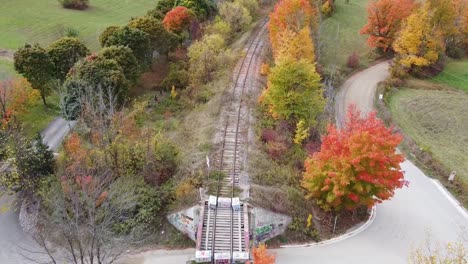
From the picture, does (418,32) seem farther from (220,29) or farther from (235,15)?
(220,29)

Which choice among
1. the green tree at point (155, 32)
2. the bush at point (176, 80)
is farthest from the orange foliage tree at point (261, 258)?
the green tree at point (155, 32)

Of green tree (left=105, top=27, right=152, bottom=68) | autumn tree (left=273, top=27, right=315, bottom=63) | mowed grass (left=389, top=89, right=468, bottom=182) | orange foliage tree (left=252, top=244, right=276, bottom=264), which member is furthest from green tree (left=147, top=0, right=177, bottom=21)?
orange foliage tree (left=252, top=244, right=276, bottom=264)

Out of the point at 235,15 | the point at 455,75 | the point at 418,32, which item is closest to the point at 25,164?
the point at 235,15

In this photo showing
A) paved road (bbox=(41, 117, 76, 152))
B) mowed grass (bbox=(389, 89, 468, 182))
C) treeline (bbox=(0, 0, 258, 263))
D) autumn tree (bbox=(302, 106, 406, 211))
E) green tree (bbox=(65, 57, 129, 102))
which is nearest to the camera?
autumn tree (bbox=(302, 106, 406, 211))

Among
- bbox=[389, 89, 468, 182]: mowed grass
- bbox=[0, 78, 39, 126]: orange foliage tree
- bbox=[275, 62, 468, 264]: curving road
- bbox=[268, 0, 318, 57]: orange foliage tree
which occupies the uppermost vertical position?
bbox=[268, 0, 318, 57]: orange foliage tree

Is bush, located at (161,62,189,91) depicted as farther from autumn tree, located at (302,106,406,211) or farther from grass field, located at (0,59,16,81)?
autumn tree, located at (302,106,406,211)

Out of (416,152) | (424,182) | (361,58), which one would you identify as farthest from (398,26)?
(424,182)

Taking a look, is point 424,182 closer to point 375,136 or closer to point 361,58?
point 375,136
